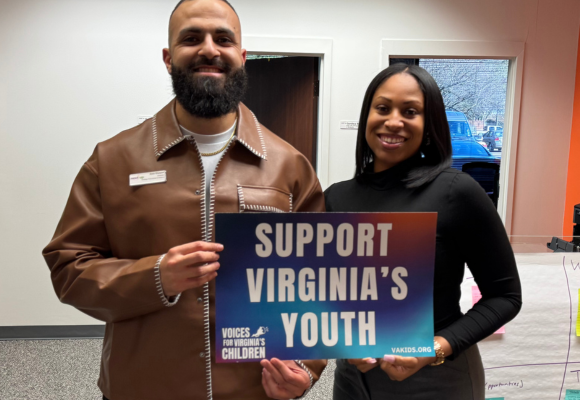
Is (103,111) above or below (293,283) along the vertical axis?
above

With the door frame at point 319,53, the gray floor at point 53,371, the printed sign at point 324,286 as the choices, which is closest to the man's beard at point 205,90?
the printed sign at point 324,286

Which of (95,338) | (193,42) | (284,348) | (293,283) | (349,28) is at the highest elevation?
(349,28)

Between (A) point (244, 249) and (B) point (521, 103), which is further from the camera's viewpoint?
(B) point (521, 103)

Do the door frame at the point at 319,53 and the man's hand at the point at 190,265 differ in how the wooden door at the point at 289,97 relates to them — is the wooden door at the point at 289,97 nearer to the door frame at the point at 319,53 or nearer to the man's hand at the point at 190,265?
the door frame at the point at 319,53

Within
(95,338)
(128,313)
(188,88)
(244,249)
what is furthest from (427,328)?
(95,338)

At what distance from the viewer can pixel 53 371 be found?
2.88 m

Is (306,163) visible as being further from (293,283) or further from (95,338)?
(95,338)

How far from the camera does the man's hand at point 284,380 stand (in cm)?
100

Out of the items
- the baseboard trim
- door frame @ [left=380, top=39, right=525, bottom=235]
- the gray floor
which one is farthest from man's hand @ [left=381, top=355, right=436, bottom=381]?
the baseboard trim

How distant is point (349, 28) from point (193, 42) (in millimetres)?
2633

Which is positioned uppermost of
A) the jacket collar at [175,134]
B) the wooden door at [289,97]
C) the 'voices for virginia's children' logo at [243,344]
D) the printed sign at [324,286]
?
the wooden door at [289,97]

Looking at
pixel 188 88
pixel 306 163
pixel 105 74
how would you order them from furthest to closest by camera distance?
pixel 105 74, pixel 306 163, pixel 188 88

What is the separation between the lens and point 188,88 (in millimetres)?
1071

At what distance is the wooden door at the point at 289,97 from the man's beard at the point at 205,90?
2.67 m
